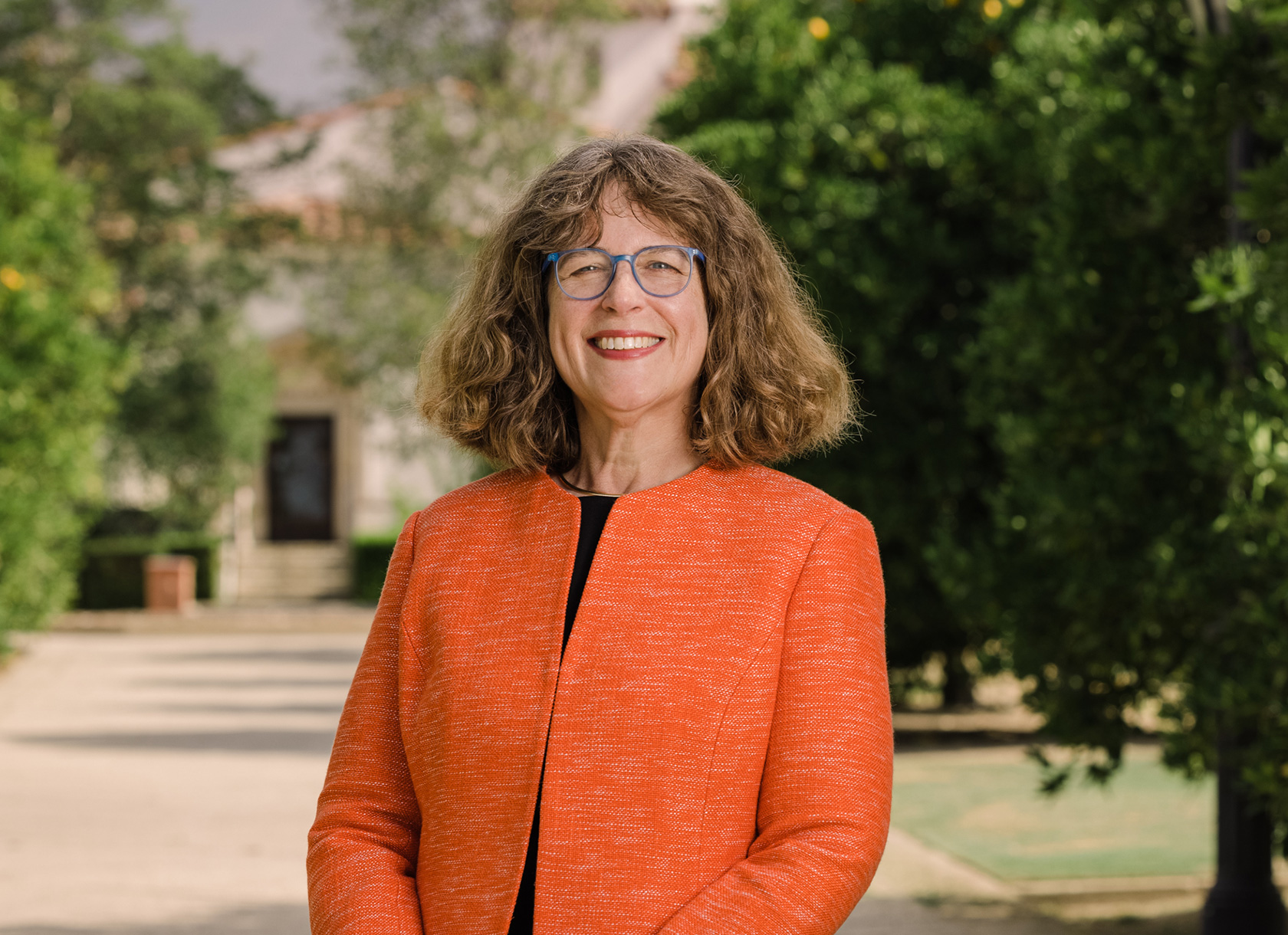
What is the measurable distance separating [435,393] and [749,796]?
0.91 meters

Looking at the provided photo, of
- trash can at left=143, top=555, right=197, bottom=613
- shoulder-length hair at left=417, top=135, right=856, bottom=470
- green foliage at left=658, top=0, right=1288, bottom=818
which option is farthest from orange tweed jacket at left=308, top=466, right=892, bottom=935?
trash can at left=143, top=555, right=197, bottom=613

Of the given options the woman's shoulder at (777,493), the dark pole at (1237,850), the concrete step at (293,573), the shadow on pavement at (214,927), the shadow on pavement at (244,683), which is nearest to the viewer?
the woman's shoulder at (777,493)

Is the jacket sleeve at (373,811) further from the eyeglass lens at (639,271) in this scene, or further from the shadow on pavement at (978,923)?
the shadow on pavement at (978,923)

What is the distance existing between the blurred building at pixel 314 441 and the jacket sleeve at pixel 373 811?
24009mm

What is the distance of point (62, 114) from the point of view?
83.6 feet

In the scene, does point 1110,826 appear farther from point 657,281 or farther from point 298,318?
point 298,318

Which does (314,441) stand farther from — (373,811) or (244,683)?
(373,811)

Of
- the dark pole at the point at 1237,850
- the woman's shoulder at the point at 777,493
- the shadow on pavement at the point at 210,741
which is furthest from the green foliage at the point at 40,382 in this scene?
the woman's shoulder at the point at 777,493

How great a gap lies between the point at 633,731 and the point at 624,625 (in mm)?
156

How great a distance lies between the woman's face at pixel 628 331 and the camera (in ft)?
7.34

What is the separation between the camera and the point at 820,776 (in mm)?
1994

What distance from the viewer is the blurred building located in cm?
2756

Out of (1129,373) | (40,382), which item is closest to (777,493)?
(1129,373)

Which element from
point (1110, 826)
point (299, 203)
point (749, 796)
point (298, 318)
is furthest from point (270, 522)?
point (749, 796)
